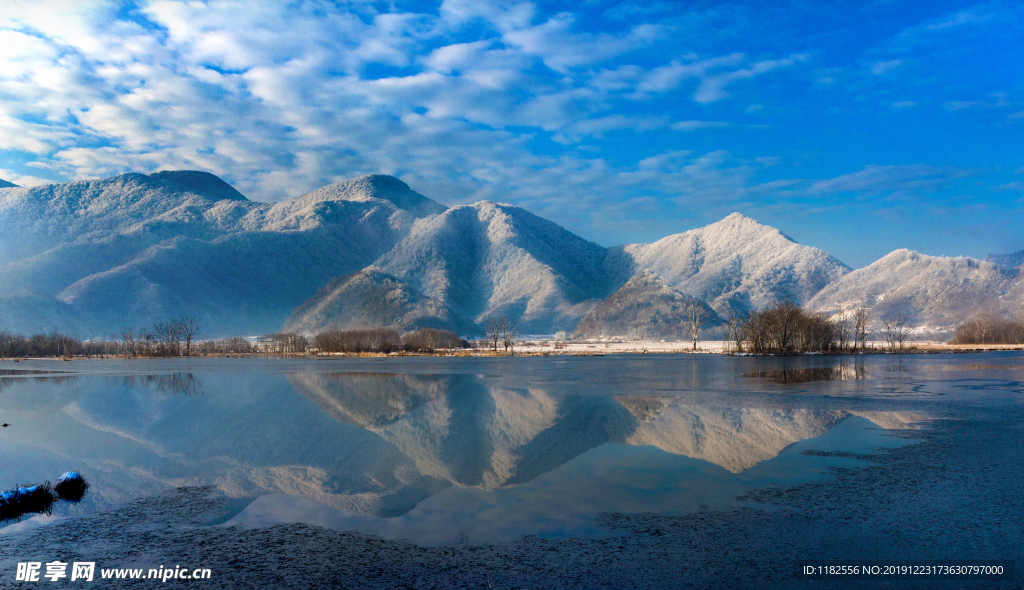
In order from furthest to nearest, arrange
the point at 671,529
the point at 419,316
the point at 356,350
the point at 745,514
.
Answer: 1. the point at 419,316
2. the point at 356,350
3. the point at 745,514
4. the point at 671,529

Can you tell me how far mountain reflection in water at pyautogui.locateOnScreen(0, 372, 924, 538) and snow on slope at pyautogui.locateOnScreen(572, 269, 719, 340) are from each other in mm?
132576

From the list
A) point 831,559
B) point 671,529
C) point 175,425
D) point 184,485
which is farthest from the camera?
point 175,425

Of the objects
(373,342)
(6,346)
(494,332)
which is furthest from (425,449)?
(6,346)

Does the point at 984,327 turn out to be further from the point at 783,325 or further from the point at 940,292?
the point at 940,292

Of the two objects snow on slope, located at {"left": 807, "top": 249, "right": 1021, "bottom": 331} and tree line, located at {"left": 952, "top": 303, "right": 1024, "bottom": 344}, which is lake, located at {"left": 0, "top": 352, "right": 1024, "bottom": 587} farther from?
snow on slope, located at {"left": 807, "top": 249, "right": 1021, "bottom": 331}

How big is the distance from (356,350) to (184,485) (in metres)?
94.7

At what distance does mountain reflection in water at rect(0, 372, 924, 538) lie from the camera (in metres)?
11.8

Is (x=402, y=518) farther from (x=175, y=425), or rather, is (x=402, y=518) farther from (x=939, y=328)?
(x=939, y=328)

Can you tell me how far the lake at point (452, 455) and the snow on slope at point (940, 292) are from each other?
6530 inches

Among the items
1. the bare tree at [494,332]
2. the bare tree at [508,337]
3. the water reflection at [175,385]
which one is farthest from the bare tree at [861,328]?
the water reflection at [175,385]

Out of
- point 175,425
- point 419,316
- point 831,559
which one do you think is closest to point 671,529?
point 831,559

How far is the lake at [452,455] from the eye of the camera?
33.6ft

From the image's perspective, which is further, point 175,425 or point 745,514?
point 175,425

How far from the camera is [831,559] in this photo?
319 inches
